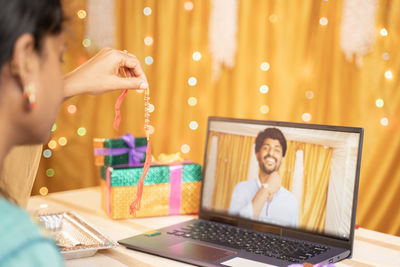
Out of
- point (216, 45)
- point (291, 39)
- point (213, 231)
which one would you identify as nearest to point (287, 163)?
point (213, 231)

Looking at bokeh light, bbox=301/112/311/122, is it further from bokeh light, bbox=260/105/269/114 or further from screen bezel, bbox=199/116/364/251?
screen bezel, bbox=199/116/364/251

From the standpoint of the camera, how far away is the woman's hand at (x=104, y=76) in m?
1.00

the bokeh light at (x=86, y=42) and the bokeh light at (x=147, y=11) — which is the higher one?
the bokeh light at (x=147, y=11)

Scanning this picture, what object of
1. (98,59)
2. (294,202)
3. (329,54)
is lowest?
(294,202)

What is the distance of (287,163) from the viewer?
1.07m

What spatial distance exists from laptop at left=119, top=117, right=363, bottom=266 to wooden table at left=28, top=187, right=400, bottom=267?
3cm

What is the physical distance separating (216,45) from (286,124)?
753mm

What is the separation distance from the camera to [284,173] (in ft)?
3.52

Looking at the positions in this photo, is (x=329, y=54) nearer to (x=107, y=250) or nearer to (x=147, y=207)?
(x=147, y=207)

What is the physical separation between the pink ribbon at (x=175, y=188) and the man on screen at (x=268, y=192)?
18 cm

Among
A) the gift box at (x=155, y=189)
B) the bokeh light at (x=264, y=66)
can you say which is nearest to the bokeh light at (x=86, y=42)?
the bokeh light at (x=264, y=66)

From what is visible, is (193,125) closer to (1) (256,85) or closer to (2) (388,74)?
(1) (256,85)

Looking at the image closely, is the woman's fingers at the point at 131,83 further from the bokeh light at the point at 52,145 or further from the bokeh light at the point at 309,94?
the bokeh light at the point at 52,145

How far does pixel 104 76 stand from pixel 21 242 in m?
0.61
